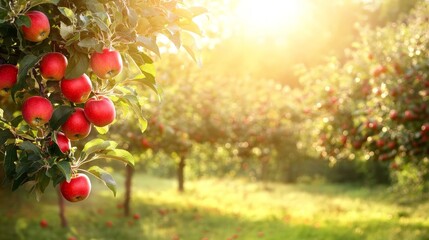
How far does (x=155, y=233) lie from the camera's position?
10805 mm

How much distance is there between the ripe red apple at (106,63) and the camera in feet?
7.21

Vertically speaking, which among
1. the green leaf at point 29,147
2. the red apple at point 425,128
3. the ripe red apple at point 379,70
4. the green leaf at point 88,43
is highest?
the ripe red apple at point 379,70

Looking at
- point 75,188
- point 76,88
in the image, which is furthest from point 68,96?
point 75,188

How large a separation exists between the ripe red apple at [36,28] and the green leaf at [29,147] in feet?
1.54

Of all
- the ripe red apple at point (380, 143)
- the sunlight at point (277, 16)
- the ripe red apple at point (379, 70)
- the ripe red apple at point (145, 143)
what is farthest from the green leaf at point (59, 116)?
the sunlight at point (277, 16)

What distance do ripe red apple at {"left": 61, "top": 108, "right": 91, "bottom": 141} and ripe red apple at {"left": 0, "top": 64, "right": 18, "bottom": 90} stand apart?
1.02ft

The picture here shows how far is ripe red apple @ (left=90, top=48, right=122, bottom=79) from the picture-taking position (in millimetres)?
2197

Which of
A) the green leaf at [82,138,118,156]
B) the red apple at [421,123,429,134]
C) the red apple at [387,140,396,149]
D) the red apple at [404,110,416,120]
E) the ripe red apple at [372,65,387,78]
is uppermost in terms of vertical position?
the ripe red apple at [372,65,387,78]

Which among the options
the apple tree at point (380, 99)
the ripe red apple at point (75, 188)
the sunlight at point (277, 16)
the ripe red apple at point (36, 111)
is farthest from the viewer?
the sunlight at point (277, 16)

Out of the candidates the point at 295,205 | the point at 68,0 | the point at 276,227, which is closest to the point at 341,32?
the point at 295,205

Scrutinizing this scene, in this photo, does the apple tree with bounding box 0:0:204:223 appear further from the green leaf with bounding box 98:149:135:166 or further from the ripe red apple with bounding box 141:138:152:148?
the ripe red apple with bounding box 141:138:152:148

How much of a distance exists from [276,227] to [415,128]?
4.31m

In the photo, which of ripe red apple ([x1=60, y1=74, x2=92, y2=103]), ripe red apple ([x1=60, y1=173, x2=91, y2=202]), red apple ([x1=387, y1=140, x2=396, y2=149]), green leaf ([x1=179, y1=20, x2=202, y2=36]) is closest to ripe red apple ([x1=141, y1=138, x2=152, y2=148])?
red apple ([x1=387, y1=140, x2=396, y2=149])

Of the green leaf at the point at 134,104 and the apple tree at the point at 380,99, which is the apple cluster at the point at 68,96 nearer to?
the green leaf at the point at 134,104
